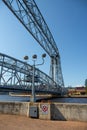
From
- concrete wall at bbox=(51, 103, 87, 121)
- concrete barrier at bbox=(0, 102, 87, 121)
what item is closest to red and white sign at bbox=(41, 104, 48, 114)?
concrete barrier at bbox=(0, 102, 87, 121)

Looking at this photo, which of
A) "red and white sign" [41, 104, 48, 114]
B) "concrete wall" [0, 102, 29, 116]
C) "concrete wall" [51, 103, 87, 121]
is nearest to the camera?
"concrete wall" [51, 103, 87, 121]

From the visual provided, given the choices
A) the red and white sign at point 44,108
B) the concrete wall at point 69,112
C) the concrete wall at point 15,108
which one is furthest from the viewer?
the concrete wall at point 15,108

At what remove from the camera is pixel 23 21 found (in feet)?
83.5

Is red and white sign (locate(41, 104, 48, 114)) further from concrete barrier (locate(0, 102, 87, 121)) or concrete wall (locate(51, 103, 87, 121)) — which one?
concrete wall (locate(51, 103, 87, 121))

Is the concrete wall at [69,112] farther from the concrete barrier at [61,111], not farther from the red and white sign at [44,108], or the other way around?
the red and white sign at [44,108]

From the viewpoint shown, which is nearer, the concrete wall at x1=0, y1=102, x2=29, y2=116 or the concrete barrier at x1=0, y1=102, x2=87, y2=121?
the concrete barrier at x1=0, y1=102, x2=87, y2=121

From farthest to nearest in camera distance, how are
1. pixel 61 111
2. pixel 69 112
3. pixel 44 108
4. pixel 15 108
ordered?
pixel 15 108 → pixel 44 108 → pixel 61 111 → pixel 69 112

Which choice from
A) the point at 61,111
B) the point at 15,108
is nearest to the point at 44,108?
the point at 61,111

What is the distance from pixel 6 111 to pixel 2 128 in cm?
492

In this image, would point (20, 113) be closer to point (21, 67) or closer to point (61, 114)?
point (61, 114)

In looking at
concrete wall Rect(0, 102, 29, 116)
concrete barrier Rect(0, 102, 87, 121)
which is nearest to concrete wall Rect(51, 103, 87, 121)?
concrete barrier Rect(0, 102, 87, 121)

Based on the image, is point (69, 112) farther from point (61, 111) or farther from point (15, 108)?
point (15, 108)

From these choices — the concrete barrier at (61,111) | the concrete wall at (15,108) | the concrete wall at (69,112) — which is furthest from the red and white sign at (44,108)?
the concrete wall at (15,108)

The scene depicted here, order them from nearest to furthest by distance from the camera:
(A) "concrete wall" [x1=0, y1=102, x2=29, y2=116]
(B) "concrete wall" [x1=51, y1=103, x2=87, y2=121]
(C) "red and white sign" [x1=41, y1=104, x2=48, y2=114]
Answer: (B) "concrete wall" [x1=51, y1=103, x2=87, y2=121] → (C) "red and white sign" [x1=41, y1=104, x2=48, y2=114] → (A) "concrete wall" [x1=0, y1=102, x2=29, y2=116]
